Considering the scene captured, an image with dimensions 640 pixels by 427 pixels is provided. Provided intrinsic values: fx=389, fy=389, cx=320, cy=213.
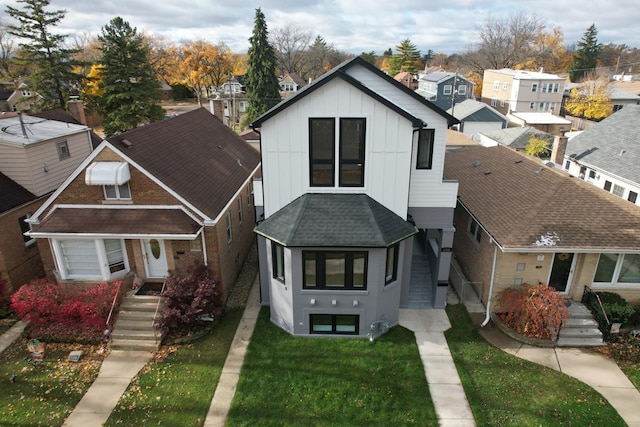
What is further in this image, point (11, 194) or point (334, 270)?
point (11, 194)

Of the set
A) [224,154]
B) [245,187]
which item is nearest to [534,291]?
[245,187]

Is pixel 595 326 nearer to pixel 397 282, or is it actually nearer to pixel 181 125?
pixel 397 282

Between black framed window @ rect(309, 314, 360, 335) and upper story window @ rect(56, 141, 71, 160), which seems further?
upper story window @ rect(56, 141, 71, 160)

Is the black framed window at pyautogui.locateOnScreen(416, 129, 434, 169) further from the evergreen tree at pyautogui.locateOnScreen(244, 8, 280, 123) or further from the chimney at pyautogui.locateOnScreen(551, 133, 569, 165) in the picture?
the evergreen tree at pyautogui.locateOnScreen(244, 8, 280, 123)

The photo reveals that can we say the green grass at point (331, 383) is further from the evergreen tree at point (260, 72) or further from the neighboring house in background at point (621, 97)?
the neighboring house in background at point (621, 97)

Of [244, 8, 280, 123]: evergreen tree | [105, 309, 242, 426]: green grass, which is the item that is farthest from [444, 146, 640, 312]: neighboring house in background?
[244, 8, 280, 123]: evergreen tree

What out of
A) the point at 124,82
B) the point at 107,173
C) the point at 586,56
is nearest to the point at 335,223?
the point at 107,173

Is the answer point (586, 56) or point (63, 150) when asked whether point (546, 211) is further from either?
point (586, 56)
